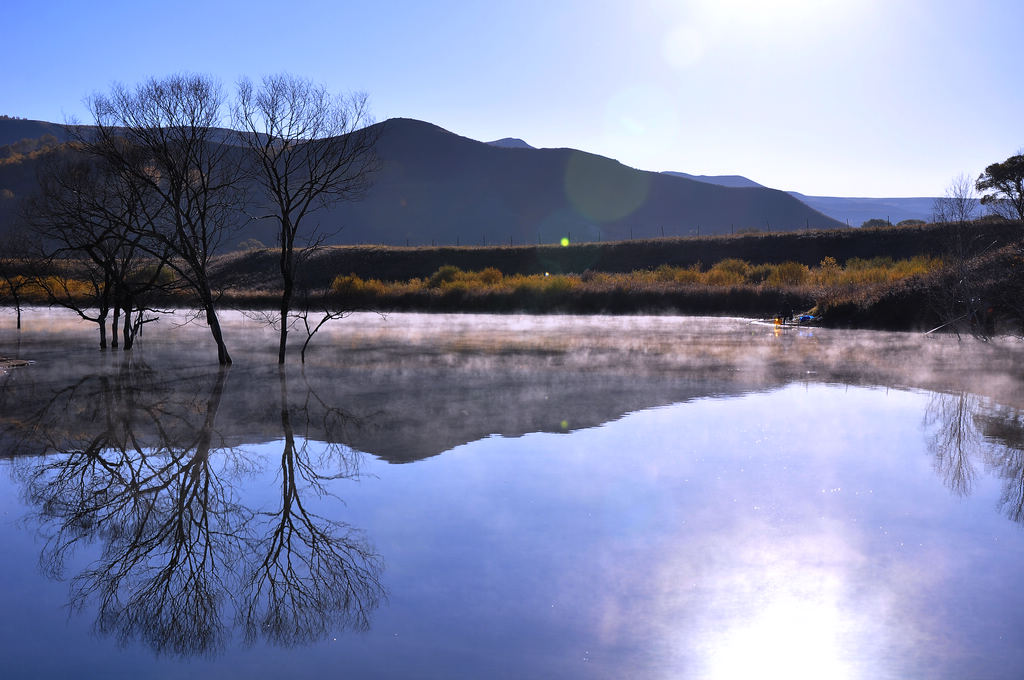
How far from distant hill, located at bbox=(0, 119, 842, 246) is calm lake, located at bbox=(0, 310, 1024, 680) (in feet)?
430

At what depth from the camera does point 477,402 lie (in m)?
13.9

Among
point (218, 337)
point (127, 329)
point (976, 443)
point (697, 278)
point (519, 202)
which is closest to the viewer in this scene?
point (976, 443)

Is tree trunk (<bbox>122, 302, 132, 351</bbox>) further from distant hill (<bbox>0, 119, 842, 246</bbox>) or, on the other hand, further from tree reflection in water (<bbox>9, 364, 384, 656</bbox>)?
distant hill (<bbox>0, 119, 842, 246</bbox>)

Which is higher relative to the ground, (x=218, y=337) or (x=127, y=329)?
(x=218, y=337)

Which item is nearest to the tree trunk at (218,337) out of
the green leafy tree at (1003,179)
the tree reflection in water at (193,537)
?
the tree reflection in water at (193,537)

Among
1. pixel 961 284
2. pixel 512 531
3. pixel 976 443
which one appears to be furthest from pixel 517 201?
pixel 512 531

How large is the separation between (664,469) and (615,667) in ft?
15.6

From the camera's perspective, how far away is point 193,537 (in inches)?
272

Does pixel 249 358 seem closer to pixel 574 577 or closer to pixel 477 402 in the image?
pixel 477 402

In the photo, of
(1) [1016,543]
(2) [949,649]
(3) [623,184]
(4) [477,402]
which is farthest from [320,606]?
(3) [623,184]

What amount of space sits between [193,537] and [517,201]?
509 ft

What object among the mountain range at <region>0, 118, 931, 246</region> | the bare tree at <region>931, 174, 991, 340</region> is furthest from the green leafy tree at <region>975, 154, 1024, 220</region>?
the mountain range at <region>0, 118, 931, 246</region>

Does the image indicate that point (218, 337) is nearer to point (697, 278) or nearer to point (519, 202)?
point (697, 278)

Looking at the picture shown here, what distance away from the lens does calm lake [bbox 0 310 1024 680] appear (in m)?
4.91
